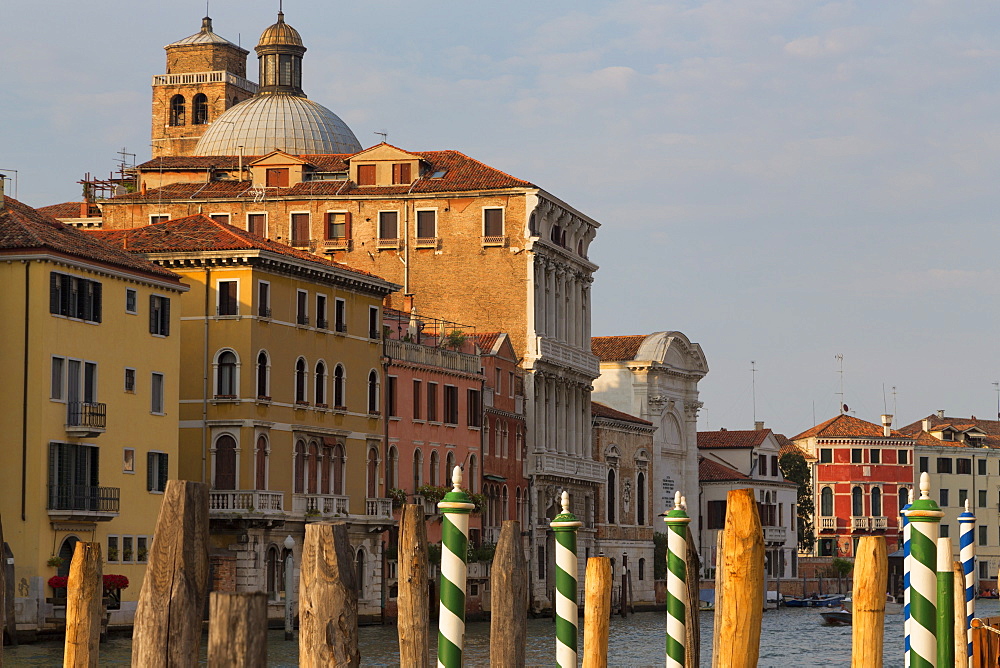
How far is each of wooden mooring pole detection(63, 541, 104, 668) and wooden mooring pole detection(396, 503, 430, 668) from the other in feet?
6.86

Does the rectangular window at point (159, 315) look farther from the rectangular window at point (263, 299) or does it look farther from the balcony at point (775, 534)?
the balcony at point (775, 534)

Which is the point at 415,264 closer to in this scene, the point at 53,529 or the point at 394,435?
the point at 394,435

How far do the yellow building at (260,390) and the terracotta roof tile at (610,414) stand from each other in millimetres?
19393

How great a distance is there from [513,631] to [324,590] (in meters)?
2.89

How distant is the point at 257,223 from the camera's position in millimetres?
51688

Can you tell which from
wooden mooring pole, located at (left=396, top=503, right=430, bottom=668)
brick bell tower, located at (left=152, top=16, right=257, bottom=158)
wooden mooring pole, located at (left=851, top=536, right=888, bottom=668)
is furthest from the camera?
brick bell tower, located at (left=152, top=16, right=257, bottom=158)

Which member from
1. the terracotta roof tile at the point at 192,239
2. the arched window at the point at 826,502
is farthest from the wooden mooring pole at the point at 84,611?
the arched window at the point at 826,502

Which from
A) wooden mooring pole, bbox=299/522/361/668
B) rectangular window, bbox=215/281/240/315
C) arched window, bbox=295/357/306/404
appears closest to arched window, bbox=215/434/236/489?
arched window, bbox=295/357/306/404

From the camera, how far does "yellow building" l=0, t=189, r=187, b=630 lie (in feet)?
106

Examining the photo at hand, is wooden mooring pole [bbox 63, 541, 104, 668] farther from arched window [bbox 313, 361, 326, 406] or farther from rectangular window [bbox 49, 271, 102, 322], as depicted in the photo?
arched window [bbox 313, 361, 326, 406]

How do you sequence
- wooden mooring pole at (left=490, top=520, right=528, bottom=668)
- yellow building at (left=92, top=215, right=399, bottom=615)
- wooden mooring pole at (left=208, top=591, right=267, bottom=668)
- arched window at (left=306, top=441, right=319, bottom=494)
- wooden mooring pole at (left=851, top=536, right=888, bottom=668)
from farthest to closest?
arched window at (left=306, top=441, right=319, bottom=494) < yellow building at (left=92, top=215, right=399, bottom=615) < wooden mooring pole at (left=490, top=520, right=528, bottom=668) < wooden mooring pole at (left=851, top=536, right=888, bottom=668) < wooden mooring pole at (left=208, top=591, right=267, bottom=668)

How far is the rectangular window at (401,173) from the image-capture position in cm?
5222

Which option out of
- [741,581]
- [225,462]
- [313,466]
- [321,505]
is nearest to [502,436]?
[313,466]

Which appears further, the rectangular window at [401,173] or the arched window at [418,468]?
the rectangular window at [401,173]
